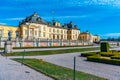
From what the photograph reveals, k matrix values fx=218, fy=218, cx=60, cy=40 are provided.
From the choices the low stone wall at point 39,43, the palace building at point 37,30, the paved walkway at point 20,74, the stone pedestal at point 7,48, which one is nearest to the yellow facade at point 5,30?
the palace building at point 37,30

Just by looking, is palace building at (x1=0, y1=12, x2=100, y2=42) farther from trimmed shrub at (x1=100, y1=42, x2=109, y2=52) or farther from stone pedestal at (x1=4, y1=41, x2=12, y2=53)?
trimmed shrub at (x1=100, y1=42, x2=109, y2=52)

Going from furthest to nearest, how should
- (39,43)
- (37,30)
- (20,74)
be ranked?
(37,30) → (39,43) → (20,74)

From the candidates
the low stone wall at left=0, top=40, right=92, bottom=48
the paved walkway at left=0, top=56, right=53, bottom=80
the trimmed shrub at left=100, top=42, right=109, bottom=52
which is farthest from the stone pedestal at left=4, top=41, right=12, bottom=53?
the low stone wall at left=0, top=40, right=92, bottom=48

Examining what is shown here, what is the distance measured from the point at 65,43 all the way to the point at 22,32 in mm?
15241

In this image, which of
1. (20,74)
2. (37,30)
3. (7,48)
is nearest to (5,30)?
(37,30)

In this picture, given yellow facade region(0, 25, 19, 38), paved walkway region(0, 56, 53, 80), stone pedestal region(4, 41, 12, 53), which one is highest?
yellow facade region(0, 25, 19, 38)

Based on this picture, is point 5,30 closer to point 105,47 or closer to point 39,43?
point 39,43

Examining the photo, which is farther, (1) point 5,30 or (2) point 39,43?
(1) point 5,30

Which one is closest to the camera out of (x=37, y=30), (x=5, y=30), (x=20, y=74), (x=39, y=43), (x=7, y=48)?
(x=20, y=74)

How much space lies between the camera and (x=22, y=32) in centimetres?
7475

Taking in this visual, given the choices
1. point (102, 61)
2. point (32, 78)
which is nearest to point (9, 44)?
point (102, 61)

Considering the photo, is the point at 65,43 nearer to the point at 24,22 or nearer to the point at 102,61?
the point at 24,22

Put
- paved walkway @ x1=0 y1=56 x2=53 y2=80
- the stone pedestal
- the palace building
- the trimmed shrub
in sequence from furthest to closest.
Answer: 1. the palace building
2. the trimmed shrub
3. the stone pedestal
4. paved walkway @ x1=0 y1=56 x2=53 y2=80

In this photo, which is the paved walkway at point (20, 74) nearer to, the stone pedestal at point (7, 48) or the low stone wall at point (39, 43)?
the stone pedestal at point (7, 48)
